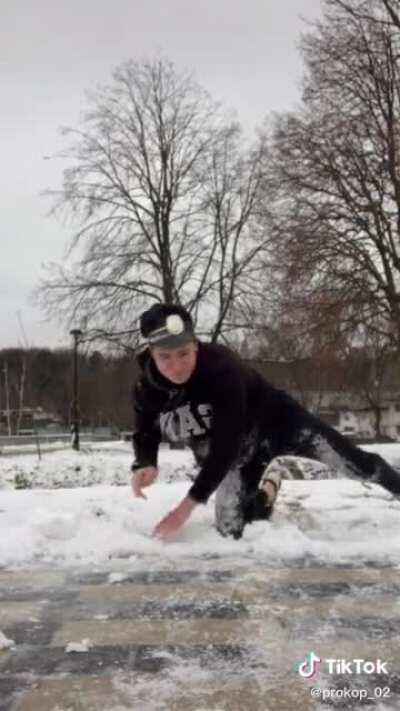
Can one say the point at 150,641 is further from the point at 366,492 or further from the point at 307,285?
the point at 307,285

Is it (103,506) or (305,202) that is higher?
(305,202)

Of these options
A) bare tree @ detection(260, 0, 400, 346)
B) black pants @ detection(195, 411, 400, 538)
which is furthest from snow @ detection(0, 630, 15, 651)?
bare tree @ detection(260, 0, 400, 346)

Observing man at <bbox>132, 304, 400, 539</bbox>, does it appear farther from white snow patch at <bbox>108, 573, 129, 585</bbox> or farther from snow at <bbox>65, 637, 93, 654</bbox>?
snow at <bbox>65, 637, 93, 654</bbox>

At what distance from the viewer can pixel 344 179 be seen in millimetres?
17578

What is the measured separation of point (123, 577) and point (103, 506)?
1.18 meters

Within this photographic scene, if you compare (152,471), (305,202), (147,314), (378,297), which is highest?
(305,202)

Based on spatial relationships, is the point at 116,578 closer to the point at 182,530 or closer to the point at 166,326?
the point at 182,530

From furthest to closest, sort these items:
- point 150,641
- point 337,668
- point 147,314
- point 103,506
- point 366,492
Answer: point 366,492 → point 103,506 → point 147,314 → point 150,641 → point 337,668

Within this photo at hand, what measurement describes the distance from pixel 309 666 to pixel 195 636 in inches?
18.7

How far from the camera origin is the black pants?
385 cm

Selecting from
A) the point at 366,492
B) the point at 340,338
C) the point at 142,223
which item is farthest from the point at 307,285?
the point at 366,492

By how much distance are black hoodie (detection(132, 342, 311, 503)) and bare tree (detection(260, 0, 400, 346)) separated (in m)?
13.4

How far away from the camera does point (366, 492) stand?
5121 millimetres

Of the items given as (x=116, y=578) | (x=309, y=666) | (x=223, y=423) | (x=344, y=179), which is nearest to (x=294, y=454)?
(x=223, y=423)
